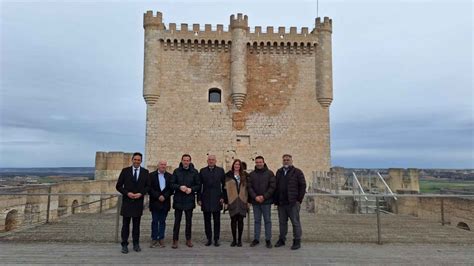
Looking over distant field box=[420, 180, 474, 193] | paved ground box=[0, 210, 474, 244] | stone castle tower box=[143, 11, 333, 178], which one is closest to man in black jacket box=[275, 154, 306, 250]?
paved ground box=[0, 210, 474, 244]

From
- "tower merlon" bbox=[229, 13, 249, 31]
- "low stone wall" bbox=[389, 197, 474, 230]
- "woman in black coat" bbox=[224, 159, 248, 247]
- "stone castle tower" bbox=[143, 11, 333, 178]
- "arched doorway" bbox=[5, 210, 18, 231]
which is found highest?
"tower merlon" bbox=[229, 13, 249, 31]

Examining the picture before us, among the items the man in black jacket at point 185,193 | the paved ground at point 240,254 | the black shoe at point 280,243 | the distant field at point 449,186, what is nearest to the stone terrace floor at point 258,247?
the paved ground at point 240,254

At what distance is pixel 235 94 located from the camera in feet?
68.3

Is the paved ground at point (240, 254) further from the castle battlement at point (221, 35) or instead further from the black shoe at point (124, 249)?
the castle battlement at point (221, 35)

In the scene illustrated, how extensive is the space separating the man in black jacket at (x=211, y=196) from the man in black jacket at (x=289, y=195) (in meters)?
1.07

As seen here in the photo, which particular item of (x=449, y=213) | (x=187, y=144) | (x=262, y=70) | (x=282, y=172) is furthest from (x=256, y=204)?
(x=262, y=70)

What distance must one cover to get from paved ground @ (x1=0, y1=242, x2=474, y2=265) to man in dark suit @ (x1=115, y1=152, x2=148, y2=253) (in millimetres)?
435

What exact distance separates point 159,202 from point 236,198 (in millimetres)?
1393

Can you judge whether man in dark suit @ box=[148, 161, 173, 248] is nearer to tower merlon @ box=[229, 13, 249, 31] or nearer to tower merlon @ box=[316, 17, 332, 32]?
tower merlon @ box=[229, 13, 249, 31]

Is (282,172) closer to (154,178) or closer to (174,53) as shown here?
→ (154,178)

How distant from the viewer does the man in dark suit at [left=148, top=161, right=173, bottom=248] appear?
6.41 metres

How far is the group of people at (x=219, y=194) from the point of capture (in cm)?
640

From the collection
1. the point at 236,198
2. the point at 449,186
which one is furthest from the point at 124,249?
the point at 449,186

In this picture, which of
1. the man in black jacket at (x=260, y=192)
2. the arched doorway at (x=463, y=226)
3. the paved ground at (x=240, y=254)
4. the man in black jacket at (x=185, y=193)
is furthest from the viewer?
the arched doorway at (x=463, y=226)
